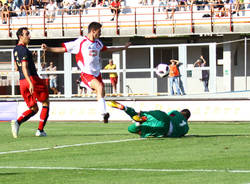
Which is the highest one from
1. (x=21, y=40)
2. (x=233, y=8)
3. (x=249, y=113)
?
(x=233, y=8)

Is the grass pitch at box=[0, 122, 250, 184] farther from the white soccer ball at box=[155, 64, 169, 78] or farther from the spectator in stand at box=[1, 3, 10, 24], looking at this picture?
the spectator in stand at box=[1, 3, 10, 24]

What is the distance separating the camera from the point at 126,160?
31.4 feet

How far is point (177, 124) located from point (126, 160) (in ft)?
10.2

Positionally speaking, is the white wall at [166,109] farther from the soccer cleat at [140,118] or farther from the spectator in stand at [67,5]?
the spectator in stand at [67,5]

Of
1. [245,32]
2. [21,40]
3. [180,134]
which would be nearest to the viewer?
[180,134]

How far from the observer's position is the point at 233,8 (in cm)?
3641

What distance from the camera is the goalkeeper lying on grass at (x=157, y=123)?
12.0m

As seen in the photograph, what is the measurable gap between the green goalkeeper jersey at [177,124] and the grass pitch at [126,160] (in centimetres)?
19

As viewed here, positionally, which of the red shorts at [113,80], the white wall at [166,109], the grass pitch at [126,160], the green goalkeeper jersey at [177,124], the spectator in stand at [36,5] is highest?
the spectator in stand at [36,5]

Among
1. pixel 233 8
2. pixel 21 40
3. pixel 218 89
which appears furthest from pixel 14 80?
pixel 233 8

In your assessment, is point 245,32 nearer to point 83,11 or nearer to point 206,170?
point 83,11

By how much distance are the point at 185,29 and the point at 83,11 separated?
22.8 feet

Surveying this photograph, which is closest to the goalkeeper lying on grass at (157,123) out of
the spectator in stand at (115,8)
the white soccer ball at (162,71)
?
the white soccer ball at (162,71)

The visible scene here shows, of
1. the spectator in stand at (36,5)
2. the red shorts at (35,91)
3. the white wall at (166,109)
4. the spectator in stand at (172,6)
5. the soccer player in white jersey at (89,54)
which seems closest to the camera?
the soccer player in white jersey at (89,54)
